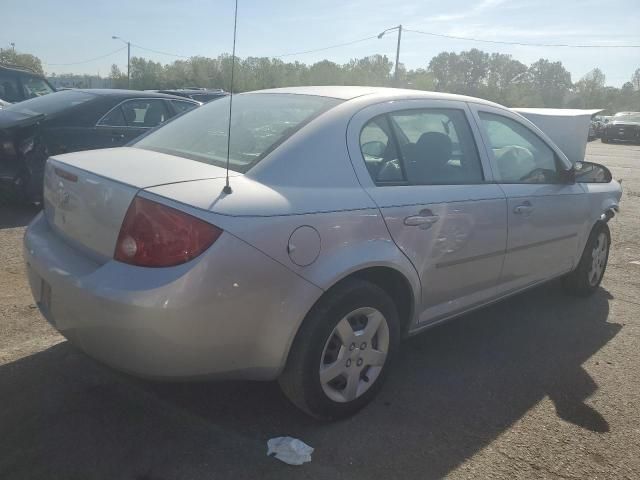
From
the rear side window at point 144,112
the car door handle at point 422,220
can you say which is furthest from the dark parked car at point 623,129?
the car door handle at point 422,220

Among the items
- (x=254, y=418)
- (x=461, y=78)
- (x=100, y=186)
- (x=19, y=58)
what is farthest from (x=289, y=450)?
(x=19, y=58)

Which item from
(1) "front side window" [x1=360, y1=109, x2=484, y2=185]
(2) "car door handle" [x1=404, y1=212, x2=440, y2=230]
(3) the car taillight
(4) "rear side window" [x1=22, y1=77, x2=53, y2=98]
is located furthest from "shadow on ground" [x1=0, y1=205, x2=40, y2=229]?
(4) "rear side window" [x1=22, y1=77, x2=53, y2=98]

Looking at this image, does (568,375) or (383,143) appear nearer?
(383,143)

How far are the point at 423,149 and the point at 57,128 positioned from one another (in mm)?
4576

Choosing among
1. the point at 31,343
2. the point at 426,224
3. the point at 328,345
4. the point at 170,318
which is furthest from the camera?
the point at 31,343

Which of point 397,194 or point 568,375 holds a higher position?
point 397,194

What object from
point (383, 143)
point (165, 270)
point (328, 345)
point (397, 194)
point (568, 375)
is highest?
point (383, 143)

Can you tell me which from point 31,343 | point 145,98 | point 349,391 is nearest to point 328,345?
point 349,391

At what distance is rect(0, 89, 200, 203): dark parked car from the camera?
5781 mm

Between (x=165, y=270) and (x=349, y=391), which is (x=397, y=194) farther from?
(x=165, y=270)

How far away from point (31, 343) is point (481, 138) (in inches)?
120

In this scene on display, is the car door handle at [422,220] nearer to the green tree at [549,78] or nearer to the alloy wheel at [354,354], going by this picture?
the alloy wheel at [354,354]

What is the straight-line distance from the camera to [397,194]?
9.08 ft

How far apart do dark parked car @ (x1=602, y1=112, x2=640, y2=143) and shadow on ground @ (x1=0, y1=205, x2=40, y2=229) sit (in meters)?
31.5
